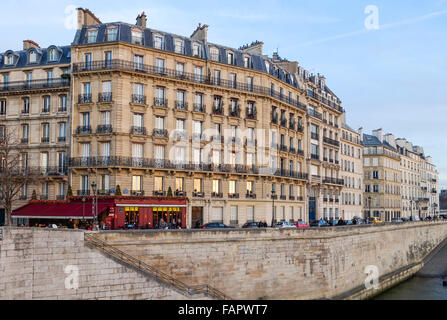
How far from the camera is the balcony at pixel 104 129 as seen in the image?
36.5m

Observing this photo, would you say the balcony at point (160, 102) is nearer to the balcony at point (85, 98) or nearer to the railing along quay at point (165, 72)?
the railing along quay at point (165, 72)

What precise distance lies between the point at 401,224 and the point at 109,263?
3439cm

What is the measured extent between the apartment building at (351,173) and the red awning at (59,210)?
35.9m

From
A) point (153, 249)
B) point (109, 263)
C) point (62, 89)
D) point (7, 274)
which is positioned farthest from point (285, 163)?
point (7, 274)

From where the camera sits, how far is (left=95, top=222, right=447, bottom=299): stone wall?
892 inches

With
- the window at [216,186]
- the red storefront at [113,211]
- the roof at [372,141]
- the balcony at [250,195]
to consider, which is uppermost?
the roof at [372,141]

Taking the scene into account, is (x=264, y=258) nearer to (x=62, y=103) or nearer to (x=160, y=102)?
(x=160, y=102)

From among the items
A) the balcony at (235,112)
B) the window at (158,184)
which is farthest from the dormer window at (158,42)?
the window at (158,184)

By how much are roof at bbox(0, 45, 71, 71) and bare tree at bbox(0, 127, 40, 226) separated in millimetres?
6160

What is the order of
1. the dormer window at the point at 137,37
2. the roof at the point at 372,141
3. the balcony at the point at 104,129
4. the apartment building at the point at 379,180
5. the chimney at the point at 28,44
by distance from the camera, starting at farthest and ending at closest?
the roof at the point at 372,141
the apartment building at the point at 379,180
the chimney at the point at 28,44
the dormer window at the point at 137,37
the balcony at the point at 104,129

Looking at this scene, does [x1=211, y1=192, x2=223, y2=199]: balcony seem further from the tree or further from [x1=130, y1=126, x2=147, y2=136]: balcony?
the tree

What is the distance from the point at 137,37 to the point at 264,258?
2151cm

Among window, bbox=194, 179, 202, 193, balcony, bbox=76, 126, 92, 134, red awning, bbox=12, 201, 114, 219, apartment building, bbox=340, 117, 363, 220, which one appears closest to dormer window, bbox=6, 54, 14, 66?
balcony, bbox=76, 126, 92, 134
